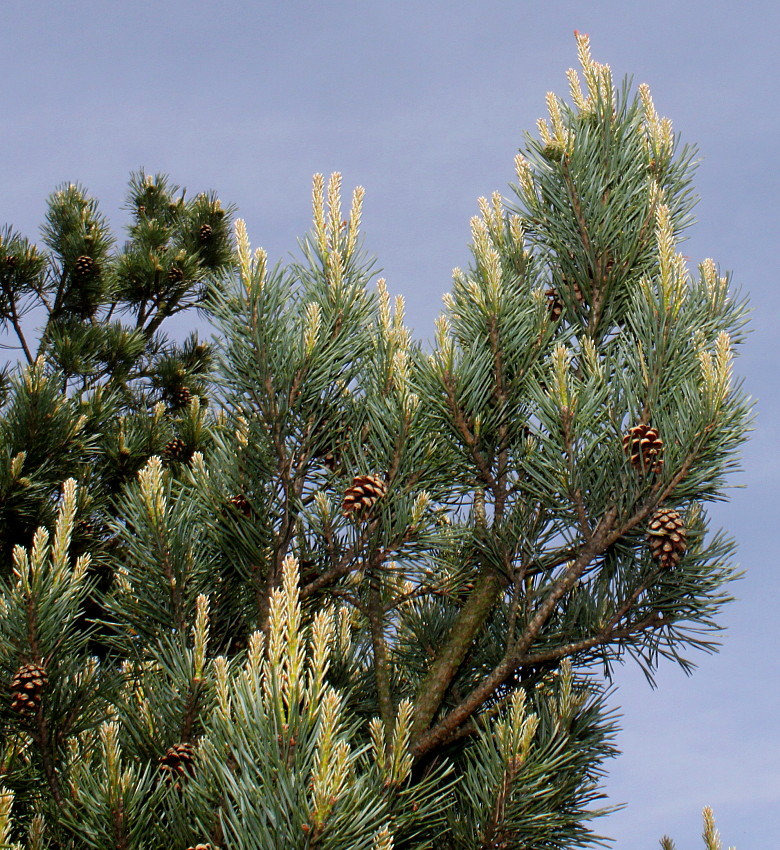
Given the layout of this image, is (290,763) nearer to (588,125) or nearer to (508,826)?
(508,826)

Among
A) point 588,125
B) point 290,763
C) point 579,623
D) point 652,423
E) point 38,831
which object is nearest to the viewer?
point 290,763

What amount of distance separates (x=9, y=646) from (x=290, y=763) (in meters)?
1.13

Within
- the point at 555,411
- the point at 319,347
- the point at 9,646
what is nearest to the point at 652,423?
the point at 555,411

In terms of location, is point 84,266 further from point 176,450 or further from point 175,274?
point 176,450

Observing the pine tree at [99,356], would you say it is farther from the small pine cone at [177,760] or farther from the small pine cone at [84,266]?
the small pine cone at [177,760]

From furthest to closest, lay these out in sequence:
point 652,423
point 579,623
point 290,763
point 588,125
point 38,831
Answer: point 588,125 < point 579,623 < point 652,423 < point 38,831 < point 290,763

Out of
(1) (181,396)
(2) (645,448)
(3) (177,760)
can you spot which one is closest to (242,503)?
(3) (177,760)

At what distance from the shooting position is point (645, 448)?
2.68 m

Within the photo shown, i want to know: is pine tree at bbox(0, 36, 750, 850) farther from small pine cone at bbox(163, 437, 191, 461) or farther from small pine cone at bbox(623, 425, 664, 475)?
small pine cone at bbox(163, 437, 191, 461)

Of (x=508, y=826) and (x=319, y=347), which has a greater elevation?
(x=319, y=347)

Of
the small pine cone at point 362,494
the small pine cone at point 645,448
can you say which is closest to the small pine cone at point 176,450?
the small pine cone at point 362,494

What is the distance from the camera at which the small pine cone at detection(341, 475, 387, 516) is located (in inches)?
108

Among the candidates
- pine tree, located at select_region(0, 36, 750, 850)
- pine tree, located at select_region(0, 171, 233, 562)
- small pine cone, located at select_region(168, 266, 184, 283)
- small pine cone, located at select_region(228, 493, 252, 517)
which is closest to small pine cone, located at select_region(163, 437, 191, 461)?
pine tree, located at select_region(0, 171, 233, 562)

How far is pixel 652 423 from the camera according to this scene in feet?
9.16
